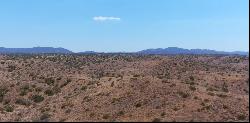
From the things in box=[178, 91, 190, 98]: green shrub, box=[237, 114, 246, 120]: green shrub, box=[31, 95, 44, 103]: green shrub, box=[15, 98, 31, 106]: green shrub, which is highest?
box=[178, 91, 190, 98]: green shrub

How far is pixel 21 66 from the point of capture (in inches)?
3024

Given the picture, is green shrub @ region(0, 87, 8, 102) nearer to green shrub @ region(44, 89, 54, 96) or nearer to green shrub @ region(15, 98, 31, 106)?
green shrub @ region(15, 98, 31, 106)

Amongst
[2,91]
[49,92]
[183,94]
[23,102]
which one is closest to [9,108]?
[23,102]

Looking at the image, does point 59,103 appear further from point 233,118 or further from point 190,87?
point 233,118

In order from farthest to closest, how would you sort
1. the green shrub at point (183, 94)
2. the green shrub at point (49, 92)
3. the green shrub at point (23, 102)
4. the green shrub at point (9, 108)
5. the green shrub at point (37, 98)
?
1. the green shrub at point (49, 92)
2. the green shrub at point (37, 98)
3. the green shrub at point (23, 102)
4. the green shrub at point (9, 108)
5. the green shrub at point (183, 94)

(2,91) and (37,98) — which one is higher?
(2,91)

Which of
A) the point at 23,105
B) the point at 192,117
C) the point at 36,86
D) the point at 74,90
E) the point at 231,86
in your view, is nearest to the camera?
the point at 192,117

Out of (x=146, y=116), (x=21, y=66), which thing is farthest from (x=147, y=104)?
(x=21, y=66)

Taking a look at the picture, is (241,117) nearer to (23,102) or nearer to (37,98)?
(23,102)

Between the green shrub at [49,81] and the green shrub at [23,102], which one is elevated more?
the green shrub at [49,81]

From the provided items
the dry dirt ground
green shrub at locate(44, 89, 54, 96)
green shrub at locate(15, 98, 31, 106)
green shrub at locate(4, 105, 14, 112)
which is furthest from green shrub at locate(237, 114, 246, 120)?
green shrub at locate(44, 89, 54, 96)

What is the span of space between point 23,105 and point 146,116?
16.2m

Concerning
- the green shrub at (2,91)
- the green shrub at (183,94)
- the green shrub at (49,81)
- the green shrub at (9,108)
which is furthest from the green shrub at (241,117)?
the green shrub at (49,81)

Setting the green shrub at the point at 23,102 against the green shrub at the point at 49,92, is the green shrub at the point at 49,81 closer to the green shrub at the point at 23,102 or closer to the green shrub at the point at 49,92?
the green shrub at the point at 49,92
